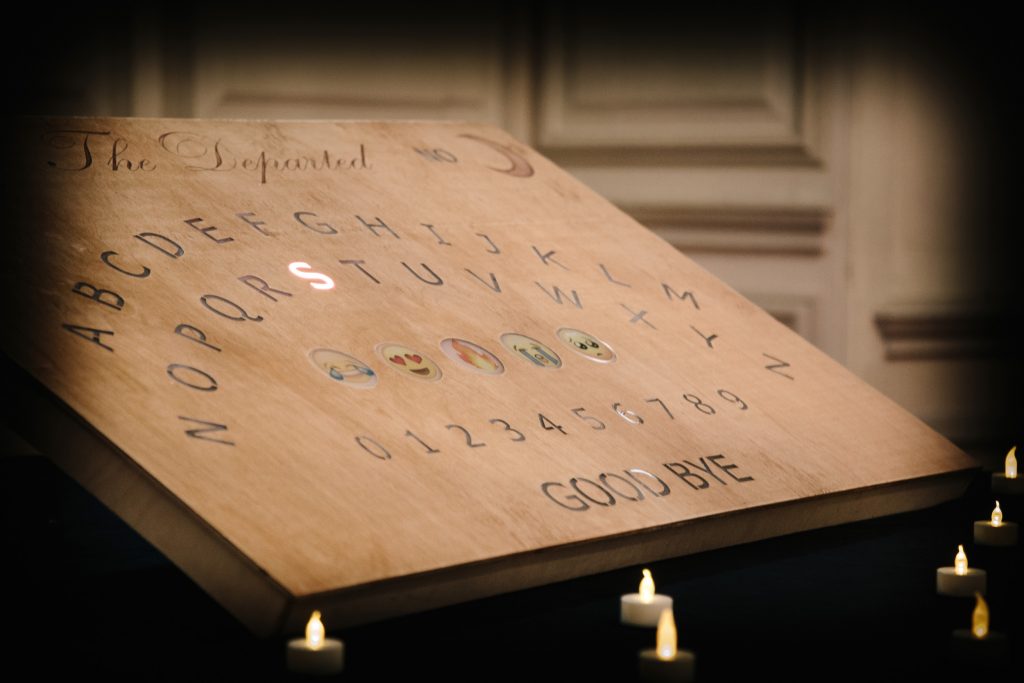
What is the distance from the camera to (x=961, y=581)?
979mm

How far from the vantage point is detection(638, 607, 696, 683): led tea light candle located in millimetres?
766

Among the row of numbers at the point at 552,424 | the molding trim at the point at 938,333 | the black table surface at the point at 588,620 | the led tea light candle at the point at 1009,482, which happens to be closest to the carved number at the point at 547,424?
the row of numbers at the point at 552,424

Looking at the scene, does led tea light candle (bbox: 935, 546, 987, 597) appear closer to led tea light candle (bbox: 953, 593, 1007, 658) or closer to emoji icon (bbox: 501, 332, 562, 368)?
led tea light candle (bbox: 953, 593, 1007, 658)

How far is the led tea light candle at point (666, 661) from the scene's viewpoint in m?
0.77

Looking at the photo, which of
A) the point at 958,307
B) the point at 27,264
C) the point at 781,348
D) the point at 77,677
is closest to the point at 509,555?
the point at 77,677

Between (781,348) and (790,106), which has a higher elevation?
(790,106)

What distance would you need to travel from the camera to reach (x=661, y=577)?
1038mm

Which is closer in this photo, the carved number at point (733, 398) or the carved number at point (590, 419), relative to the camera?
the carved number at point (590, 419)

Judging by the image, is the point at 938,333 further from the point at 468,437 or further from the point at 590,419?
the point at 468,437

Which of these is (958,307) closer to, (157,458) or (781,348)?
(781,348)

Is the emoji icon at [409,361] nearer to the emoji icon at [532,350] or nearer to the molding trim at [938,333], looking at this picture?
the emoji icon at [532,350]

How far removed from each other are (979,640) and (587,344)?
0.44 metres

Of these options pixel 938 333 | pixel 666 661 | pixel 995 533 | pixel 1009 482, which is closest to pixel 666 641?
pixel 666 661

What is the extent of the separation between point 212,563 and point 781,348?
650 mm
